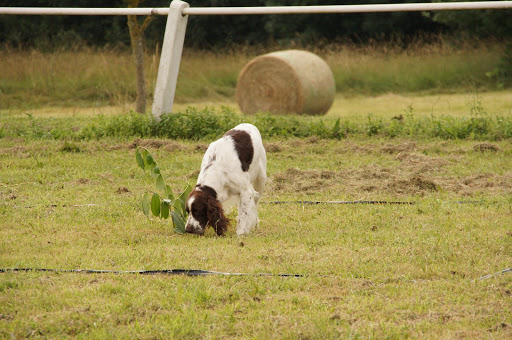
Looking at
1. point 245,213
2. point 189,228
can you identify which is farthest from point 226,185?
point 189,228

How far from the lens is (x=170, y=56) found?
1064 centimetres

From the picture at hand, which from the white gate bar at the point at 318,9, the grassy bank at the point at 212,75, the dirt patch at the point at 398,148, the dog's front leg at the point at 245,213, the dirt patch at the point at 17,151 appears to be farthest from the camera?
the grassy bank at the point at 212,75

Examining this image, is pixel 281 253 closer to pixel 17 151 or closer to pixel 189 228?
pixel 189 228

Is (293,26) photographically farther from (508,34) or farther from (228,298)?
(228,298)

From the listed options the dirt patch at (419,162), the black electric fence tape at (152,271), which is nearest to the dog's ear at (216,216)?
the black electric fence tape at (152,271)

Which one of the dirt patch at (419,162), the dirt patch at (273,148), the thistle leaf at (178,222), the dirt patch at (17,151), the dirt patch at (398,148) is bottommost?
the dirt patch at (17,151)

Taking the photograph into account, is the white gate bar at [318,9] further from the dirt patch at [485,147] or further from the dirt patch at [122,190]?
the dirt patch at [122,190]

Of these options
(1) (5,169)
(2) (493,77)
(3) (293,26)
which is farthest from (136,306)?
(3) (293,26)

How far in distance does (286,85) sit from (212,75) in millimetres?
5738

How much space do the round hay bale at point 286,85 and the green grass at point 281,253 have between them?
5515 mm

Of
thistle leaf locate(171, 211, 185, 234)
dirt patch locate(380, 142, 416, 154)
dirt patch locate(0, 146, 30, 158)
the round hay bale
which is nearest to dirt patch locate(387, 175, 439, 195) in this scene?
dirt patch locate(380, 142, 416, 154)

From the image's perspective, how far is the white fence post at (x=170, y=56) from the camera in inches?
419

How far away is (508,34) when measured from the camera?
23.5 meters

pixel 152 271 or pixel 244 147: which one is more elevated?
pixel 244 147
